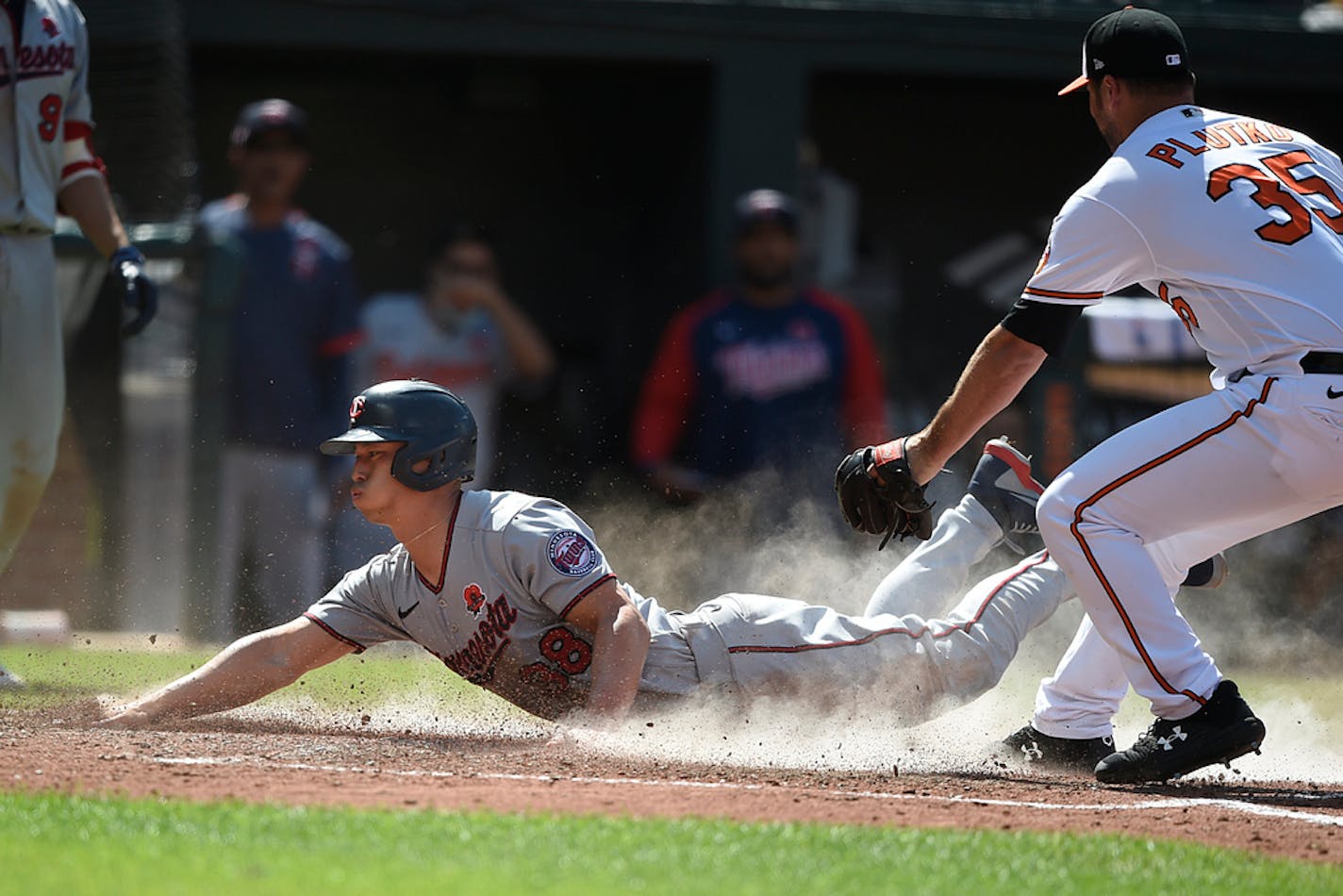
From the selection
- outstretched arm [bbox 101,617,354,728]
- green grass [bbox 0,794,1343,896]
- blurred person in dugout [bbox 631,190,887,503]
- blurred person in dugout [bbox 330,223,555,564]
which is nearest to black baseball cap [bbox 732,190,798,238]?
blurred person in dugout [bbox 631,190,887,503]

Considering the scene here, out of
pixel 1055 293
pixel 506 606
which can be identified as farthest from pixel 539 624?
pixel 1055 293

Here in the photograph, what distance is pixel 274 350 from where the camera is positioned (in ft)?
28.7

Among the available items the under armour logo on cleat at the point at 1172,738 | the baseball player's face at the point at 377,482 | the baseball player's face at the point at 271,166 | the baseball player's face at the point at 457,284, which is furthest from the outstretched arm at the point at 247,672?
the baseball player's face at the point at 271,166

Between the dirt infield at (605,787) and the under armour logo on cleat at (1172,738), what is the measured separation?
14 cm

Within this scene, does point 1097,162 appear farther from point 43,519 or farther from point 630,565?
point 43,519

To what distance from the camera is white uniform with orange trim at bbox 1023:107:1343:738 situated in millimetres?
4367

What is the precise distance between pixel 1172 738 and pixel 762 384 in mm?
4391

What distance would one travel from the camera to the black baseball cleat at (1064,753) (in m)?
5.05

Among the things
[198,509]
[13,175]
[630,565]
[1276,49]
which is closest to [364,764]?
[13,175]

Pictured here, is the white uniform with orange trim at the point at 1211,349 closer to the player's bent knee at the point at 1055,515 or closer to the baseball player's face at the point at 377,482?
the player's bent knee at the point at 1055,515

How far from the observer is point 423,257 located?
1147 centimetres

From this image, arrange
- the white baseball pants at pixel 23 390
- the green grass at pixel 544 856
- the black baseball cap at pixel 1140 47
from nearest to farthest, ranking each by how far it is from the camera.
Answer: the green grass at pixel 544 856, the black baseball cap at pixel 1140 47, the white baseball pants at pixel 23 390

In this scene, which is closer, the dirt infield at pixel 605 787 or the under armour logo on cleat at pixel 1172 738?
the dirt infield at pixel 605 787

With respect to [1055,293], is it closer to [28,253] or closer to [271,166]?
[28,253]
